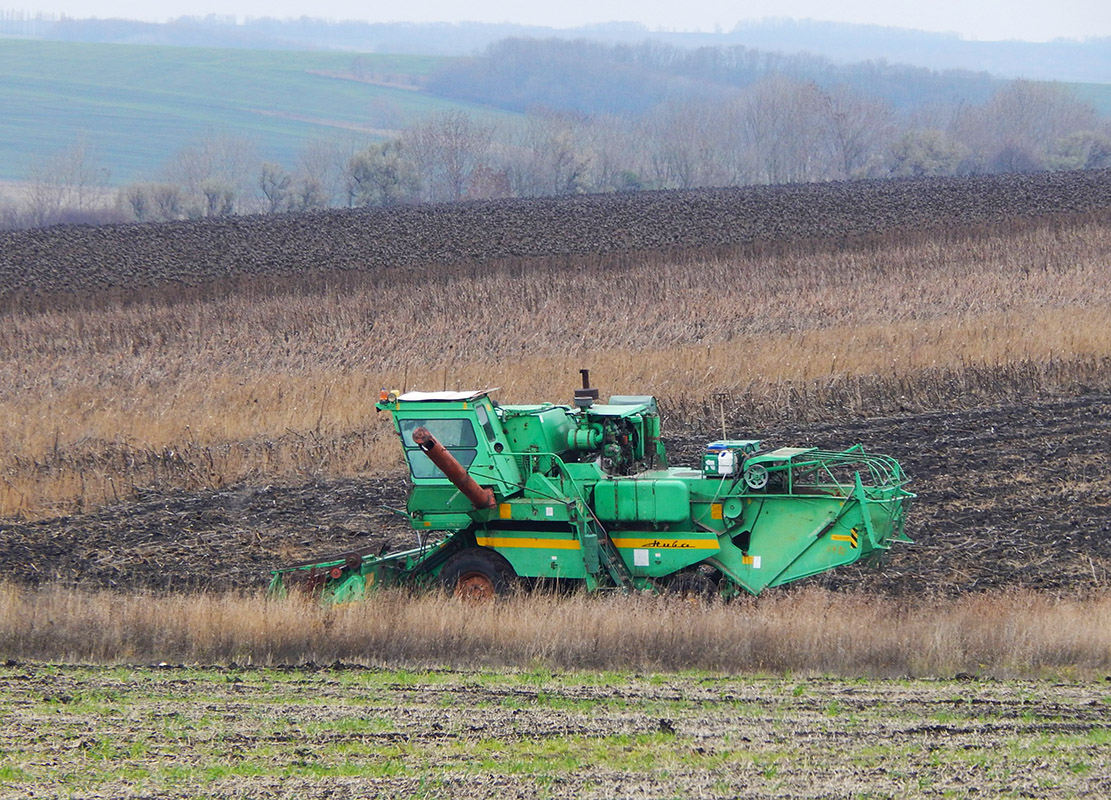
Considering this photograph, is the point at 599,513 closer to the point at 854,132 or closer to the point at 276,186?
the point at 276,186

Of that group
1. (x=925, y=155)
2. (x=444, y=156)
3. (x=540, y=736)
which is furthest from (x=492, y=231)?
(x=925, y=155)

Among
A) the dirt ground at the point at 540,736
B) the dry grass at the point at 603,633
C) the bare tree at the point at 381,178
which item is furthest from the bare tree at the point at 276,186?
the dirt ground at the point at 540,736

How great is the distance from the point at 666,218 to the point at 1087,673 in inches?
1363

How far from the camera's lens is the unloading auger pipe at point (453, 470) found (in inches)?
460

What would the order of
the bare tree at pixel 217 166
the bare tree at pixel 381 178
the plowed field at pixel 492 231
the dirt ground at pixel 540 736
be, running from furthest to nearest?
1. the bare tree at pixel 217 166
2. the bare tree at pixel 381 178
3. the plowed field at pixel 492 231
4. the dirt ground at pixel 540 736

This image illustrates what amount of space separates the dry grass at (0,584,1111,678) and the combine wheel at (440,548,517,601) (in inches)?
→ 12.7

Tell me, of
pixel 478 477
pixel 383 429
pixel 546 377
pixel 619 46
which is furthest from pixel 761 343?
pixel 619 46

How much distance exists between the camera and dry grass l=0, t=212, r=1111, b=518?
19750 millimetres

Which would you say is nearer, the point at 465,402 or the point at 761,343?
the point at 465,402

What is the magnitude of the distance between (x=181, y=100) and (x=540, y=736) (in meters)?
142

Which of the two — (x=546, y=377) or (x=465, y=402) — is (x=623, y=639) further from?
(x=546, y=377)

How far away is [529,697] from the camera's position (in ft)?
32.6

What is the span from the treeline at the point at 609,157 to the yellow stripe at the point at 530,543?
53.5 metres

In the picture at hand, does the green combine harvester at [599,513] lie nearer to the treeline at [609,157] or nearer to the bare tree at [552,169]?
the treeline at [609,157]
